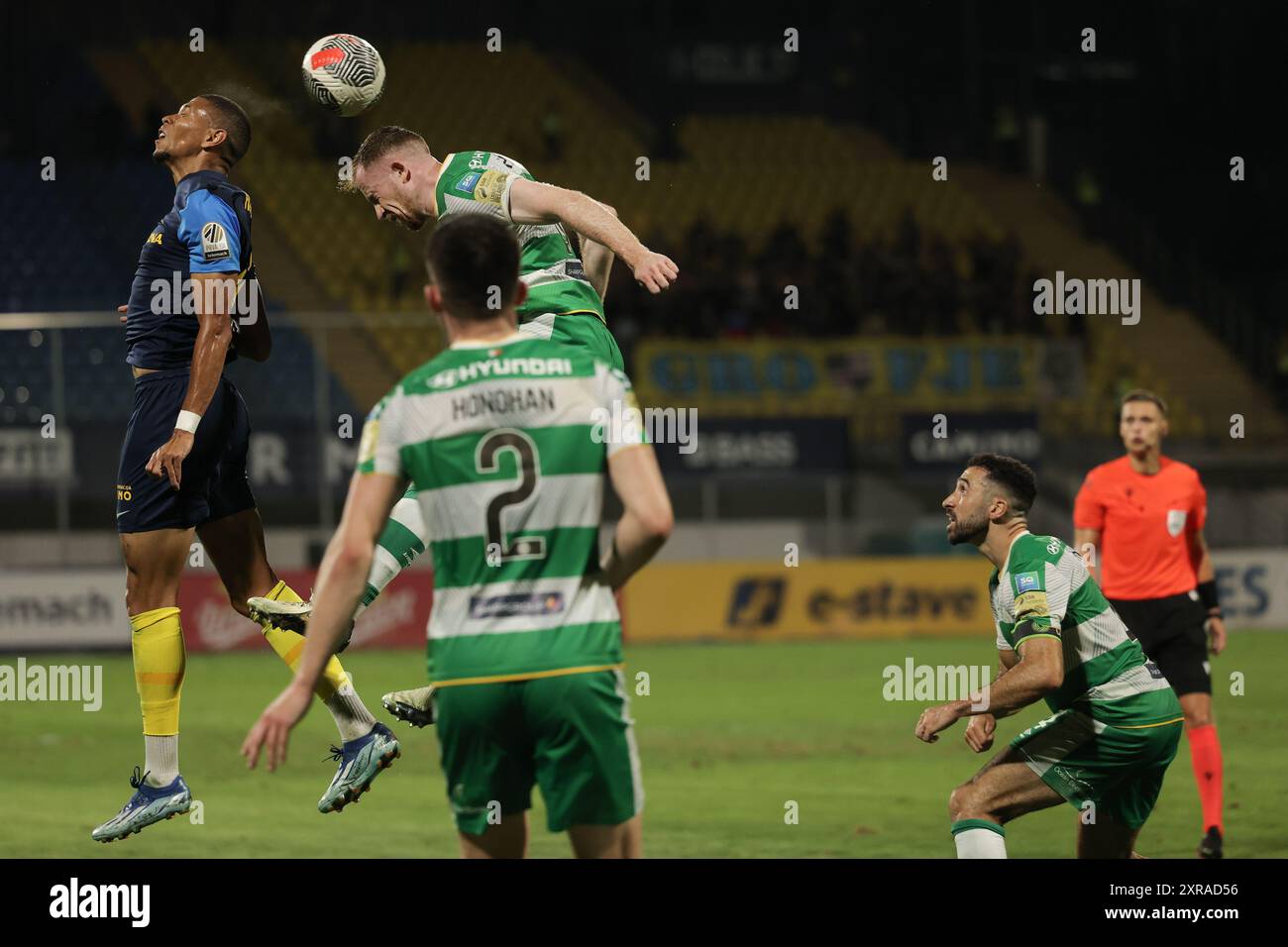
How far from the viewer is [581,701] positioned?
16.0 feet

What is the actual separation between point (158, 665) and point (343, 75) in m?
2.65

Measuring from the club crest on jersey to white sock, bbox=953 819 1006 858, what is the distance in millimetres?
3722

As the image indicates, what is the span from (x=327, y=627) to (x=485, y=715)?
509mm

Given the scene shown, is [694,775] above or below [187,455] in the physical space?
below

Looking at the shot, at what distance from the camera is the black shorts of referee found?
9.84m

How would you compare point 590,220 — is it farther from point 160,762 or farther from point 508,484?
point 160,762

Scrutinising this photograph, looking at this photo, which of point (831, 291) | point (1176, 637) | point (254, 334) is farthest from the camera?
point (831, 291)

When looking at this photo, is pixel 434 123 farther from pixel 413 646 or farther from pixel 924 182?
pixel 413 646

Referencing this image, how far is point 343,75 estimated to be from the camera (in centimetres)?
755

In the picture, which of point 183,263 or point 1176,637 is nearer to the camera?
point 183,263

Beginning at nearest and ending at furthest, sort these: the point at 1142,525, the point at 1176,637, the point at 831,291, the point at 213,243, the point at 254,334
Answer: the point at 213,243 → the point at 254,334 → the point at 1176,637 → the point at 1142,525 → the point at 831,291

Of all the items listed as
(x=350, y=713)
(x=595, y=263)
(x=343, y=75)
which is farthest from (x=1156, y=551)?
(x=343, y=75)

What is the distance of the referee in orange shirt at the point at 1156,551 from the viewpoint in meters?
9.91

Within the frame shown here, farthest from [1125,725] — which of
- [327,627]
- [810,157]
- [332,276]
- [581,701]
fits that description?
[810,157]
